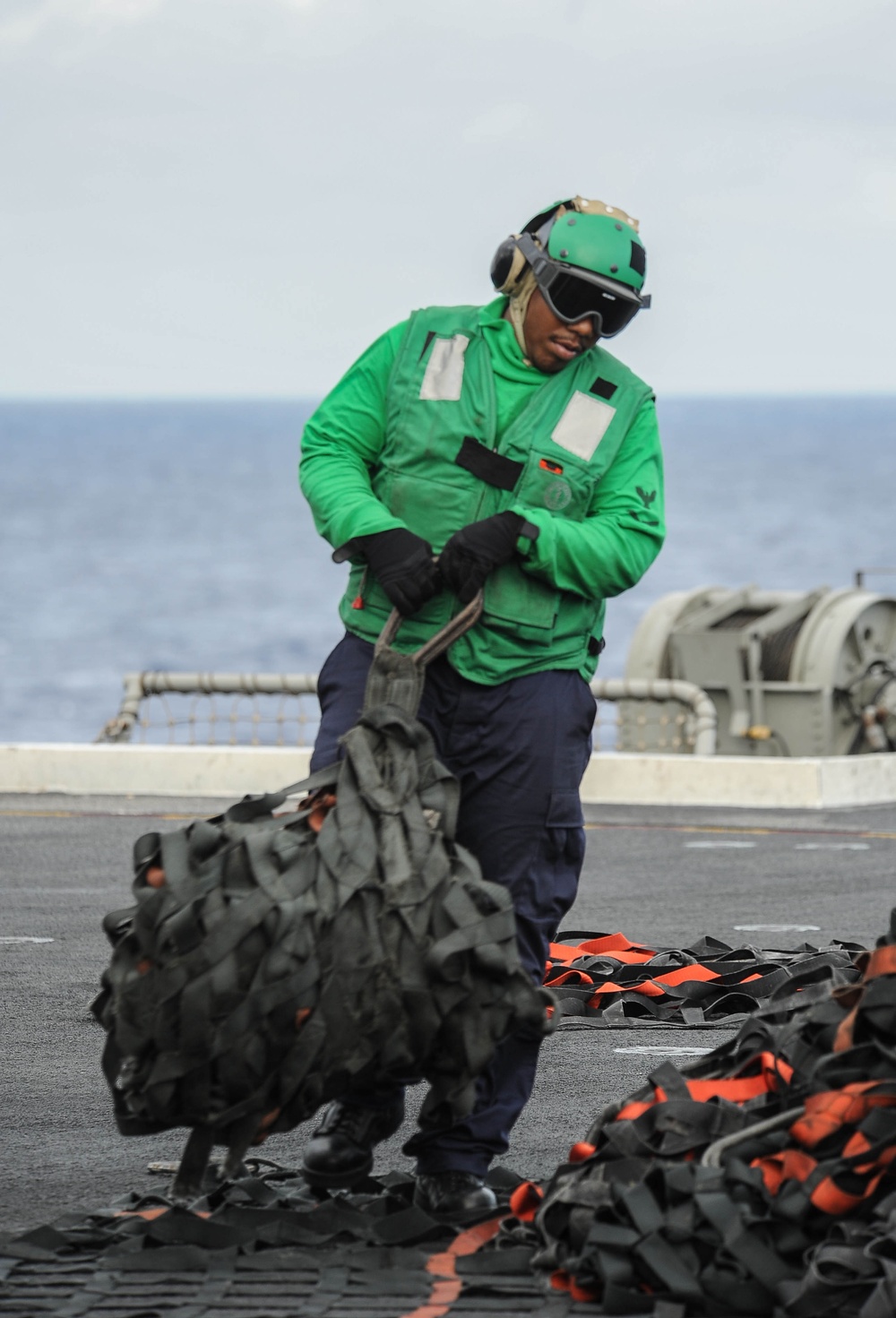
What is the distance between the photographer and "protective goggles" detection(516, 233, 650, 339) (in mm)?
5062

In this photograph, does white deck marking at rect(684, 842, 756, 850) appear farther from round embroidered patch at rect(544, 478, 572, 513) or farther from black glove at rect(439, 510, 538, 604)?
black glove at rect(439, 510, 538, 604)

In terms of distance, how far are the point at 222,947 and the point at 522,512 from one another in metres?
1.26

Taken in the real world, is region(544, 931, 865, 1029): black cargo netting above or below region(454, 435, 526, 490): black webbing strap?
below

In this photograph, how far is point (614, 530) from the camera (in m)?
5.09

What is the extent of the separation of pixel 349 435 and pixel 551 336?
0.53m

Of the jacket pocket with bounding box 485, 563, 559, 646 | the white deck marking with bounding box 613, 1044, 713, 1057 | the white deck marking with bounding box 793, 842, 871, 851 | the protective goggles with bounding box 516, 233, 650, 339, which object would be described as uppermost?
the protective goggles with bounding box 516, 233, 650, 339

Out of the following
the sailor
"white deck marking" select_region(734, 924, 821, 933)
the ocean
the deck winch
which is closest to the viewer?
the sailor

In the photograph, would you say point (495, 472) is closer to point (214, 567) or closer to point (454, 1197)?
point (454, 1197)

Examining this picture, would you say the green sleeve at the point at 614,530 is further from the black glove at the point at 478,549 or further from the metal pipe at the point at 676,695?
the metal pipe at the point at 676,695

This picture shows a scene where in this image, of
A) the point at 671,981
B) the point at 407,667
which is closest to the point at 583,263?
the point at 407,667

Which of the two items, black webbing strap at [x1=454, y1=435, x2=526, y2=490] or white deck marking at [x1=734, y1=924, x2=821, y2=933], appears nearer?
black webbing strap at [x1=454, y1=435, x2=526, y2=490]

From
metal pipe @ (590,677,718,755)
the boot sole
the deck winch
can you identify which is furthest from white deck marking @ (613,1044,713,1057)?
the deck winch

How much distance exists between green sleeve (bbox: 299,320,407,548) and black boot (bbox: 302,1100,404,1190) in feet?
4.30

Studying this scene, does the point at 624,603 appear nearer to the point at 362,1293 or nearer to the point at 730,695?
the point at 730,695
